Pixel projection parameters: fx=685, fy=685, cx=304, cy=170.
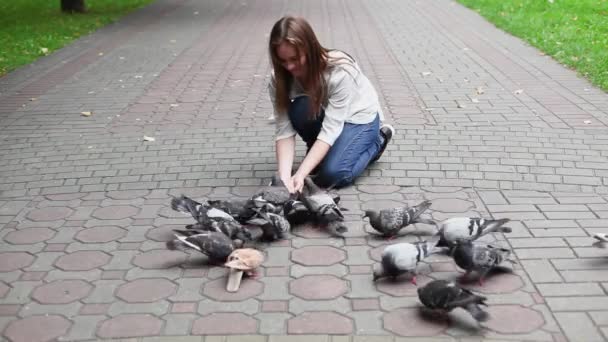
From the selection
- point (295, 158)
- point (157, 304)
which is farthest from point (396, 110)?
point (157, 304)

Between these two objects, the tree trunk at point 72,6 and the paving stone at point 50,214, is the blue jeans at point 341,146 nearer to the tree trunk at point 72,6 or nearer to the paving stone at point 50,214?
the paving stone at point 50,214

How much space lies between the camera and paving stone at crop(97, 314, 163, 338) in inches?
141

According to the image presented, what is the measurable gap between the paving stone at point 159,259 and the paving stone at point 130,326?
2.07ft

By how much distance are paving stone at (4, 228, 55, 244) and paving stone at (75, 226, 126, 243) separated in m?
0.23

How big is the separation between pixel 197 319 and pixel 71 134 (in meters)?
4.30

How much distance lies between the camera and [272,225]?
455 centimetres

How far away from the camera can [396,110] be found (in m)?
7.93

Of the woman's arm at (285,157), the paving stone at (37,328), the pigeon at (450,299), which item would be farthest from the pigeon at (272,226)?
the paving stone at (37,328)

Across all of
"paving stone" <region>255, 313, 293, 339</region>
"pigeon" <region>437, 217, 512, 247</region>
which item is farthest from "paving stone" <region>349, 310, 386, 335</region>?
"pigeon" <region>437, 217, 512, 247</region>

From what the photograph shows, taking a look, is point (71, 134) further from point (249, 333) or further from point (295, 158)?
point (249, 333)

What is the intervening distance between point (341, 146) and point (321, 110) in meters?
0.33

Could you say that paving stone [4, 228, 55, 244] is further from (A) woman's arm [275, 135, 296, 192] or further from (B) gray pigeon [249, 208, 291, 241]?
Answer: (A) woman's arm [275, 135, 296, 192]

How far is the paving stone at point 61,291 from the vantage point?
3949 millimetres

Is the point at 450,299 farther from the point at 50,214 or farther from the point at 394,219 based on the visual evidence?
the point at 50,214
